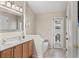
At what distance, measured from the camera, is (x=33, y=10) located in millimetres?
7652

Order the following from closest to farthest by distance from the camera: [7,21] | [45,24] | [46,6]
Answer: [7,21], [46,6], [45,24]

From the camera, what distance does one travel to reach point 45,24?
8.20m

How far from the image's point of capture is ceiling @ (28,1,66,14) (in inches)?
269

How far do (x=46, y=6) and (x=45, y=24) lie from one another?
4.21 feet

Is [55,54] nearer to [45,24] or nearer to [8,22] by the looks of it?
[45,24]

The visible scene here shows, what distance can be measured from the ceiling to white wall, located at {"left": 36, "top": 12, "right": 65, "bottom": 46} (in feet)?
1.06

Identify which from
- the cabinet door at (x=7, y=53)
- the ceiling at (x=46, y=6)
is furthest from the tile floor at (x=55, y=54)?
the cabinet door at (x=7, y=53)

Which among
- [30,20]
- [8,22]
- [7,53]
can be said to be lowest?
[7,53]

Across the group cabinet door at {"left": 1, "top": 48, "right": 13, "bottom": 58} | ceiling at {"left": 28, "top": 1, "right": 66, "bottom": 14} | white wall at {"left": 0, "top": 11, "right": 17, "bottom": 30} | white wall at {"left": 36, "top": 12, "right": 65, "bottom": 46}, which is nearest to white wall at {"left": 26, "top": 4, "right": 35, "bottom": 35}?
ceiling at {"left": 28, "top": 1, "right": 66, "bottom": 14}

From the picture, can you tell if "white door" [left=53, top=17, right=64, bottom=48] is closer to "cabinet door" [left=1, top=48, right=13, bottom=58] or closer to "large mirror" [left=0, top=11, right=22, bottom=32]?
"large mirror" [left=0, top=11, right=22, bottom=32]

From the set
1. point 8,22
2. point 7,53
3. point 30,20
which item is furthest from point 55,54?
point 7,53

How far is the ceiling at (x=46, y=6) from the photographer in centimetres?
684

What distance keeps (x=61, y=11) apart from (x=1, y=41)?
4.91 metres

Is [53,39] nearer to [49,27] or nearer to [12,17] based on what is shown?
[49,27]
